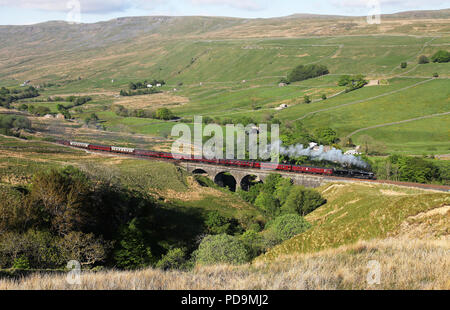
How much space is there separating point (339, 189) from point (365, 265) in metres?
48.8

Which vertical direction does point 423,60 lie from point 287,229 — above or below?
above

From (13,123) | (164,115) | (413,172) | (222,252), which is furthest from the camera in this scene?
(164,115)

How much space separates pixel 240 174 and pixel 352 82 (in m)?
117

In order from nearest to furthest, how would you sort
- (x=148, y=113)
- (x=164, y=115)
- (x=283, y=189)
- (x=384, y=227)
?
(x=384, y=227) < (x=283, y=189) < (x=164, y=115) < (x=148, y=113)

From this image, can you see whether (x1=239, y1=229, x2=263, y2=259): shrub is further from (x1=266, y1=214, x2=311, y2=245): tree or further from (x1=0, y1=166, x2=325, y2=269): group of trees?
(x1=266, y1=214, x2=311, y2=245): tree

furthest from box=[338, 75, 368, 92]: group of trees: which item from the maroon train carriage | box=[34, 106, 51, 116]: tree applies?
box=[34, 106, 51, 116]: tree

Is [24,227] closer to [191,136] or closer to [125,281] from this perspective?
[125,281]

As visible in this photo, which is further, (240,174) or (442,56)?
(442,56)

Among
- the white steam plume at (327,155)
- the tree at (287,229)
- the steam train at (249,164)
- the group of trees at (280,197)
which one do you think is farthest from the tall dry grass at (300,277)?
the white steam plume at (327,155)

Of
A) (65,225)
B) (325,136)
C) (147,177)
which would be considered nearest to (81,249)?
(65,225)

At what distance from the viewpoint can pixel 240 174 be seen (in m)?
75.4

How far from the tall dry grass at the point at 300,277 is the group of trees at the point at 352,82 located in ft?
522

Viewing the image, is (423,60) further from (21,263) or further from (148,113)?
(21,263)
